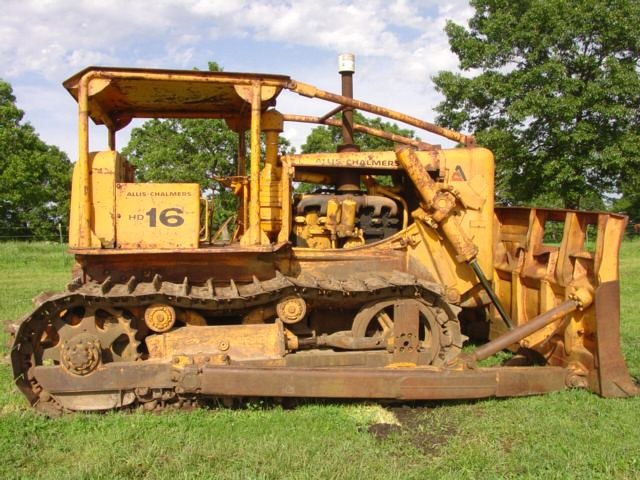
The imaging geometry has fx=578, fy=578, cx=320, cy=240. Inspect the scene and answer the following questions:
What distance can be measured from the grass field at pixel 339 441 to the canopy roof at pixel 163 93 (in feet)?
9.46

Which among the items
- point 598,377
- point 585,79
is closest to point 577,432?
point 598,377

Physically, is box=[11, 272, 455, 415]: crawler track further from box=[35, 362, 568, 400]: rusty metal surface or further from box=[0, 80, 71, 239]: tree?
box=[0, 80, 71, 239]: tree

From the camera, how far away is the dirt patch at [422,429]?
174 inches

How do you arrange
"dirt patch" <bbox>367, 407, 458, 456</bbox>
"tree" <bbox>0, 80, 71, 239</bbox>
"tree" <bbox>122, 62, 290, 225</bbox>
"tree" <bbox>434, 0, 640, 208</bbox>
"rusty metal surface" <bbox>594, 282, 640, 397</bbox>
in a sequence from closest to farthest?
1. "dirt patch" <bbox>367, 407, 458, 456</bbox>
2. "rusty metal surface" <bbox>594, 282, 640, 397</bbox>
3. "tree" <bbox>434, 0, 640, 208</bbox>
4. "tree" <bbox>122, 62, 290, 225</bbox>
5. "tree" <bbox>0, 80, 71, 239</bbox>

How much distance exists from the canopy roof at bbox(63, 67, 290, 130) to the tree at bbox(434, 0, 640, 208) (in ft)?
51.4

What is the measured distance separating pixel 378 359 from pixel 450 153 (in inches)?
92.0

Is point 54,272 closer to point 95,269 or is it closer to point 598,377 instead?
point 95,269

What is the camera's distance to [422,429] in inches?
185

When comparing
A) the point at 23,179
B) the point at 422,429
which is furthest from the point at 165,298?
the point at 23,179

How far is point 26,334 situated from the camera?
5.03 metres

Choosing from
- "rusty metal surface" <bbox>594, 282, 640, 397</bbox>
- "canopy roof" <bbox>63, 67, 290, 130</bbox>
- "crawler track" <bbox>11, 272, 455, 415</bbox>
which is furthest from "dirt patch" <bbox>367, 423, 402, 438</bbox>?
"canopy roof" <bbox>63, 67, 290, 130</bbox>

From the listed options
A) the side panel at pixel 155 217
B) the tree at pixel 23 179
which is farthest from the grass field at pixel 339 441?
the tree at pixel 23 179

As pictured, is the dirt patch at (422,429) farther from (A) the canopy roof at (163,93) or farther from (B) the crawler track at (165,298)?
(A) the canopy roof at (163,93)

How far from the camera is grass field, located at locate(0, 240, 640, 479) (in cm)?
391
